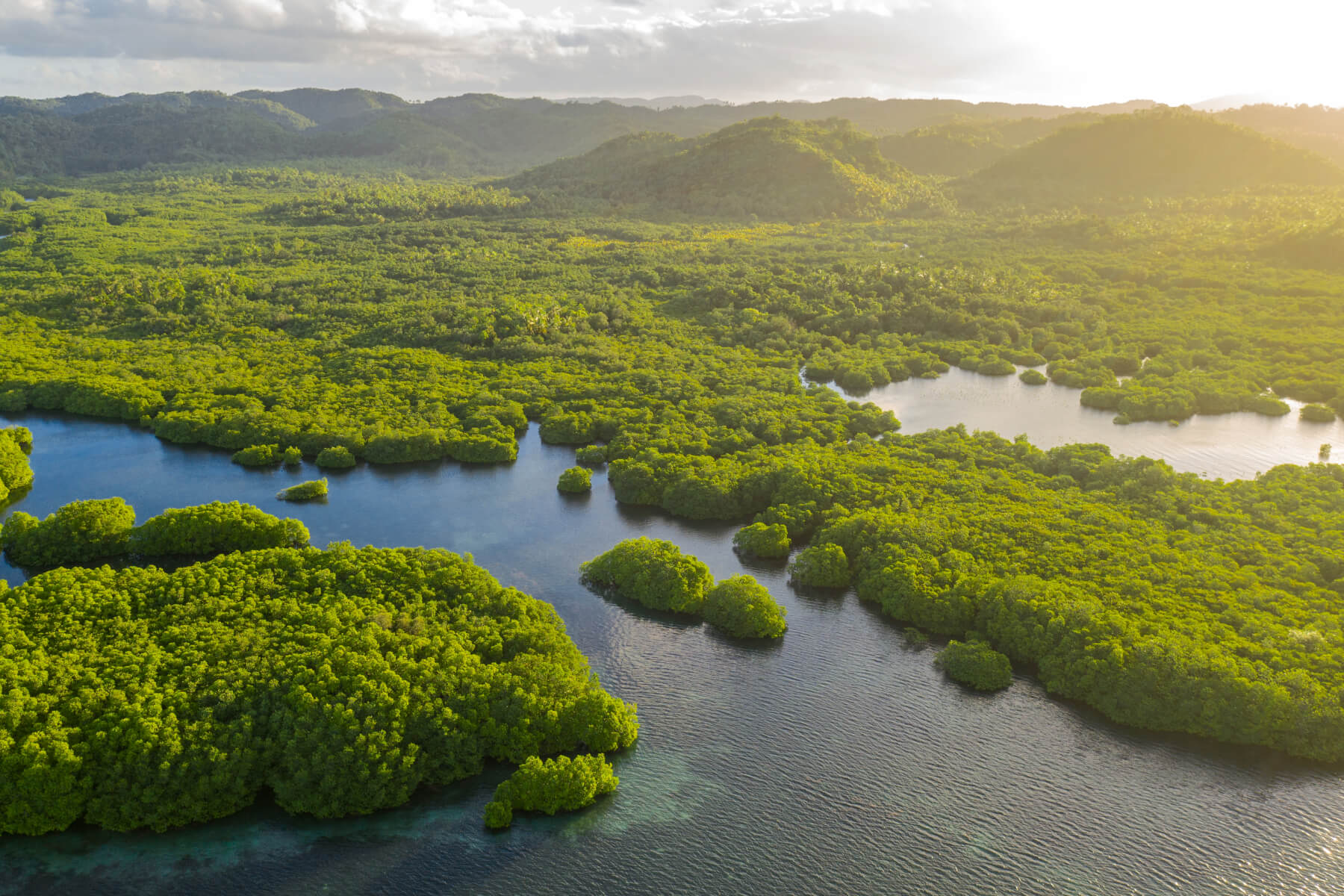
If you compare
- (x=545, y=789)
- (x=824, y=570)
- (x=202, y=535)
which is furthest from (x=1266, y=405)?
(x=202, y=535)

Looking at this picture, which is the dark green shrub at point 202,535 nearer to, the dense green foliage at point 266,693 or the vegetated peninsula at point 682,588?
the dense green foliage at point 266,693

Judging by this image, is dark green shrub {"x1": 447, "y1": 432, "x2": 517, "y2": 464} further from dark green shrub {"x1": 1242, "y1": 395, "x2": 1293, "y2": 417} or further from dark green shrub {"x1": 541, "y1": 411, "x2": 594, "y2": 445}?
dark green shrub {"x1": 1242, "y1": 395, "x2": 1293, "y2": 417}

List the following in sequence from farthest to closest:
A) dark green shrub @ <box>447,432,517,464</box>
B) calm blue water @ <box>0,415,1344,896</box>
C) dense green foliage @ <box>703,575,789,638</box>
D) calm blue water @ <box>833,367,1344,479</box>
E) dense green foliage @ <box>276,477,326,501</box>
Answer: calm blue water @ <box>833,367,1344,479</box> < dark green shrub @ <box>447,432,517,464</box> < dense green foliage @ <box>276,477,326,501</box> < dense green foliage @ <box>703,575,789,638</box> < calm blue water @ <box>0,415,1344,896</box>

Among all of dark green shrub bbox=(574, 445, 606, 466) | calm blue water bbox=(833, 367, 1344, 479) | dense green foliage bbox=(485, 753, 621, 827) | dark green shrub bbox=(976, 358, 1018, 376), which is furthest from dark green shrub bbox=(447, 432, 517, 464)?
dark green shrub bbox=(976, 358, 1018, 376)

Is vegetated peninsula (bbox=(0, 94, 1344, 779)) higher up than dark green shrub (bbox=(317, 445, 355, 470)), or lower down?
higher up

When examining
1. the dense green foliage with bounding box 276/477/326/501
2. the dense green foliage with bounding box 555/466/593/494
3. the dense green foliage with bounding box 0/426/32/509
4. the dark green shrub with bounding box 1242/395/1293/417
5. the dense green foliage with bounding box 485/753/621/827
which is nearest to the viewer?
the dense green foliage with bounding box 485/753/621/827

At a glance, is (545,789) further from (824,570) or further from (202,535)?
(202,535)

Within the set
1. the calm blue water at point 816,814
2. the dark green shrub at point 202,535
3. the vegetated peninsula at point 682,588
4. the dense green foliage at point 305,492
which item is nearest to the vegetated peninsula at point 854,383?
the vegetated peninsula at point 682,588
